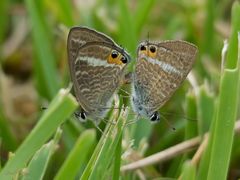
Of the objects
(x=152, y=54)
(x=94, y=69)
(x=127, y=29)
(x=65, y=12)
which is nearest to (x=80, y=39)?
(x=94, y=69)

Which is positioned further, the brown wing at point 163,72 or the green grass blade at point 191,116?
the green grass blade at point 191,116

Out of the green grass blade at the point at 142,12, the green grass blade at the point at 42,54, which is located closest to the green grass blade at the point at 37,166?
the green grass blade at the point at 42,54

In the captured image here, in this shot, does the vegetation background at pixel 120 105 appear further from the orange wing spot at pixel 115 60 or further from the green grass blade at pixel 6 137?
the orange wing spot at pixel 115 60

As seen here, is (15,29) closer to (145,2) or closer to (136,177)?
(145,2)

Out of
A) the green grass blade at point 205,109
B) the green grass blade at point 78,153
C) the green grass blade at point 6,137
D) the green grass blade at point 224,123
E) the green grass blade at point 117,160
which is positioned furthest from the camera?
the green grass blade at point 6,137

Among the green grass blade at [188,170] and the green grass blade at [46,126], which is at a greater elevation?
the green grass blade at [46,126]

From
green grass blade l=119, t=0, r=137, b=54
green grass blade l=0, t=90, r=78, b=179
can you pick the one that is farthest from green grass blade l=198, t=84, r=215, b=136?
→ green grass blade l=0, t=90, r=78, b=179

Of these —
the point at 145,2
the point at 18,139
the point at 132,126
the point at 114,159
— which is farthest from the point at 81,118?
the point at 145,2
